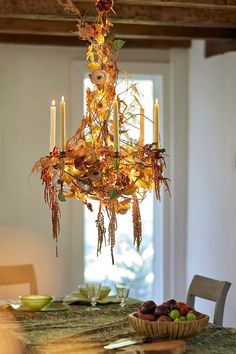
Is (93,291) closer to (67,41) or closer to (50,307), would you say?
(50,307)

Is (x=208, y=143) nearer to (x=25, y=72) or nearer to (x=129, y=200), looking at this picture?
(x=25, y=72)

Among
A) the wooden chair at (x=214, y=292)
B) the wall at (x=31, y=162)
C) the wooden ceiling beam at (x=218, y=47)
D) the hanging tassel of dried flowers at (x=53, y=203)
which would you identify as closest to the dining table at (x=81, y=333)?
the wooden chair at (x=214, y=292)

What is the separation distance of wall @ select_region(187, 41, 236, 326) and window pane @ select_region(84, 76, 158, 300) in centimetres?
33

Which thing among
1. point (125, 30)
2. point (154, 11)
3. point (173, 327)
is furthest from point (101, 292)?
point (125, 30)

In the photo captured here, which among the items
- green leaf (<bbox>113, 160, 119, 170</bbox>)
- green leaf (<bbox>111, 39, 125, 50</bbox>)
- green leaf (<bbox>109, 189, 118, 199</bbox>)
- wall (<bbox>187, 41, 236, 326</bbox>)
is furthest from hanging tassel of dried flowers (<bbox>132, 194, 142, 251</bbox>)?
wall (<bbox>187, 41, 236, 326</bbox>)

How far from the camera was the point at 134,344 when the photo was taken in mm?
3035

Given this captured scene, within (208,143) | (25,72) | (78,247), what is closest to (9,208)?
(78,247)

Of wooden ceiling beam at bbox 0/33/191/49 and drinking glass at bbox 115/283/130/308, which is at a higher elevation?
wooden ceiling beam at bbox 0/33/191/49

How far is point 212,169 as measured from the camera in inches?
219

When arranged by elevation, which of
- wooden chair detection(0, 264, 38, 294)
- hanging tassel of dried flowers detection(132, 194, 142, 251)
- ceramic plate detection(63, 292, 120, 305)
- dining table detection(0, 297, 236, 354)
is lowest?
dining table detection(0, 297, 236, 354)

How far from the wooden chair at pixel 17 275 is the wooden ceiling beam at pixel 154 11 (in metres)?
1.54

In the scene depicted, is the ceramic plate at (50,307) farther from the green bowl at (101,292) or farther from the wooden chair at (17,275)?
the wooden chair at (17,275)

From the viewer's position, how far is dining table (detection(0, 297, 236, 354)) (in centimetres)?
296

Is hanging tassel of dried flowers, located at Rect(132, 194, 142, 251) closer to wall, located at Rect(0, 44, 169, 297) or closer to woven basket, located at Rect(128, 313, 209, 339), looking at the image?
→ woven basket, located at Rect(128, 313, 209, 339)
